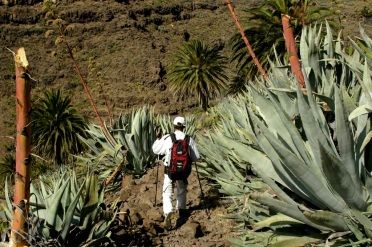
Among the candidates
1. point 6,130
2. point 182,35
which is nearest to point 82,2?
point 182,35

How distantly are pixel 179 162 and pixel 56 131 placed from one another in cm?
1548

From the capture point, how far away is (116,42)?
193 feet

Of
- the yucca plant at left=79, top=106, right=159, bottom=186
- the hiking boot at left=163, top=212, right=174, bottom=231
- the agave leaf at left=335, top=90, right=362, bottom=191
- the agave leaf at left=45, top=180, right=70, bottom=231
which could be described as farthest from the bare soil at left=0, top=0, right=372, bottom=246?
the agave leaf at left=335, top=90, right=362, bottom=191

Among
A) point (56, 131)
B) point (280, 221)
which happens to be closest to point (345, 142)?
point (280, 221)

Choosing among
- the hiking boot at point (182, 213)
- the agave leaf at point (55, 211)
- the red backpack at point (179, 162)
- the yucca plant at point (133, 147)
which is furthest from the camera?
the yucca plant at point (133, 147)

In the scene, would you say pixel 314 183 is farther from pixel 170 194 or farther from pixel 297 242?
pixel 170 194

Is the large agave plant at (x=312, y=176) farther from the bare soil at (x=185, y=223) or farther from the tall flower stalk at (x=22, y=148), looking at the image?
the tall flower stalk at (x=22, y=148)

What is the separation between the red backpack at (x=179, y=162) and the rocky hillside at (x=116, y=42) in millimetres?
39775

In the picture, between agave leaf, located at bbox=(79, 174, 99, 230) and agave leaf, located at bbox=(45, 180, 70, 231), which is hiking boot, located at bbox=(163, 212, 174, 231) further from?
agave leaf, located at bbox=(45, 180, 70, 231)

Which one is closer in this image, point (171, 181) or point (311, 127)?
point (311, 127)

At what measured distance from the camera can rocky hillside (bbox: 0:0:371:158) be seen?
165 ft

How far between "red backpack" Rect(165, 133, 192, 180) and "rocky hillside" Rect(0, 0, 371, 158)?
39775mm

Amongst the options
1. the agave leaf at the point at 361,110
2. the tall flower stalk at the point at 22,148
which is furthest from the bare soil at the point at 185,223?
the agave leaf at the point at 361,110

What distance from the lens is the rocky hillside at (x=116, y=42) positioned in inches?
1984
